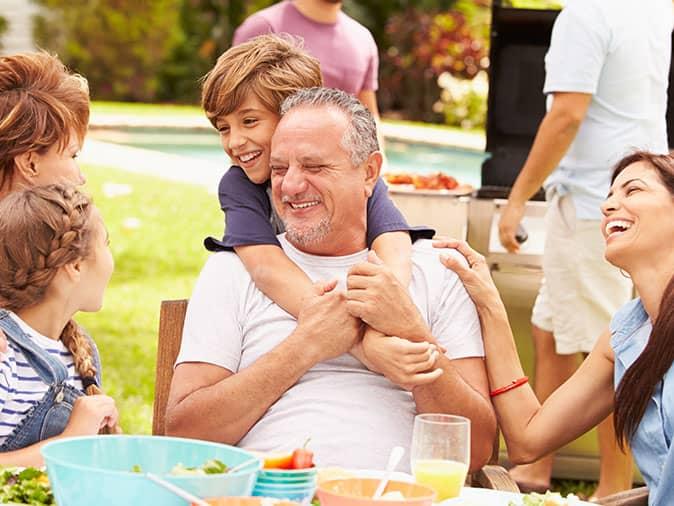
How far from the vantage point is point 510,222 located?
15.5 ft

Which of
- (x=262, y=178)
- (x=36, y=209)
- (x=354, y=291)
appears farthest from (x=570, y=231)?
(x=36, y=209)

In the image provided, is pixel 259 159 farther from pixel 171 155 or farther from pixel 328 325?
pixel 171 155

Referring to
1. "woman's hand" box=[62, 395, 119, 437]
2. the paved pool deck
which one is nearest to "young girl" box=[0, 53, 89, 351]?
"woman's hand" box=[62, 395, 119, 437]

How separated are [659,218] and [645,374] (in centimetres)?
36

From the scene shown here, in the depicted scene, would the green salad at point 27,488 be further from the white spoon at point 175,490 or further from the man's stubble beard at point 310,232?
the man's stubble beard at point 310,232

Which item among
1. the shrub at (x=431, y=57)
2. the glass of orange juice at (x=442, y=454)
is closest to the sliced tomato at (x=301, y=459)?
the glass of orange juice at (x=442, y=454)

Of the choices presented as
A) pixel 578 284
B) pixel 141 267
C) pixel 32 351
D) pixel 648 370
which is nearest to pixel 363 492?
pixel 648 370

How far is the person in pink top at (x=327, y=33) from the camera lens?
5.32 m

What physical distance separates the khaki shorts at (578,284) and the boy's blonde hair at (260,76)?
1.67 m

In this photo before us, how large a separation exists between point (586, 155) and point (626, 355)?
2078mm

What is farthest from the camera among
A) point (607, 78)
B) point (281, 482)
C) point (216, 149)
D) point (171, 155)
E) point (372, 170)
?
point (216, 149)

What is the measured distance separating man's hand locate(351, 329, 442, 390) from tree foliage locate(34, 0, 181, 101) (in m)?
19.4

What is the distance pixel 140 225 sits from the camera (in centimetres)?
1059

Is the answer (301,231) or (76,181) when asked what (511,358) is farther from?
(76,181)
